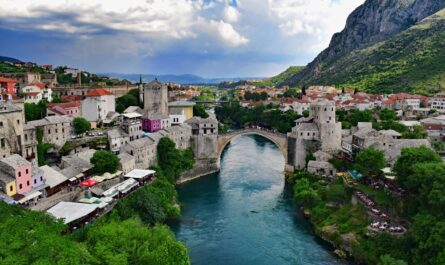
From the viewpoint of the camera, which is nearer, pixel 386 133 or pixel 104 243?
pixel 104 243

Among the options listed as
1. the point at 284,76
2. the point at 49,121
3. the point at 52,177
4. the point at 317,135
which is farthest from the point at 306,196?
the point at 284,76

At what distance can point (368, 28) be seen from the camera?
125 meters

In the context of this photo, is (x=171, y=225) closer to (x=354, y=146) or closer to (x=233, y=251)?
(x=233, y=251)

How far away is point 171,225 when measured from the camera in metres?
26.2

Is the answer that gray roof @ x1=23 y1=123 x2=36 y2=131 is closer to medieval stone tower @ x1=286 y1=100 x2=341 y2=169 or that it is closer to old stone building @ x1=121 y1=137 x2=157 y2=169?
old stone building @ x1=121 y1=137 x2=157 y2=169

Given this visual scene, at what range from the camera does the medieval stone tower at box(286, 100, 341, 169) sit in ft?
118

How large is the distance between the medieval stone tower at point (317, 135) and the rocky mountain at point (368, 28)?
2665 inches

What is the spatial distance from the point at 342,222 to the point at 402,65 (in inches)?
2446

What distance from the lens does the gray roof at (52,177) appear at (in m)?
24.9

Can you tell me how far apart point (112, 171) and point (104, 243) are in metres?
12.4

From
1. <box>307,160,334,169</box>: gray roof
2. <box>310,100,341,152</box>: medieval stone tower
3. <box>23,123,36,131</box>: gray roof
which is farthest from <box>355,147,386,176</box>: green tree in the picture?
<box>23,123,36,131</box>: gray roof

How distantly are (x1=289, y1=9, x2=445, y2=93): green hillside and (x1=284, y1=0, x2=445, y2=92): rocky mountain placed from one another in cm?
442

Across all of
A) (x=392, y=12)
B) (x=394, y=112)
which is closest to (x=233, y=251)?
(x=394, y=112)

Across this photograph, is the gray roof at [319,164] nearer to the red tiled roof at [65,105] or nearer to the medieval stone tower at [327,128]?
the medieval stone tower at [327,128]
